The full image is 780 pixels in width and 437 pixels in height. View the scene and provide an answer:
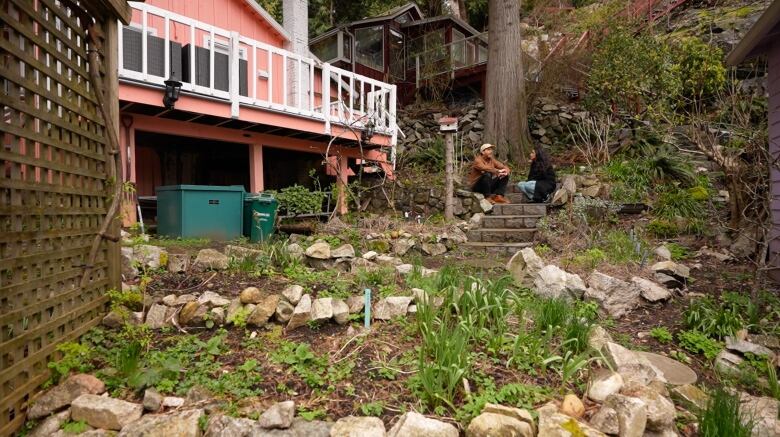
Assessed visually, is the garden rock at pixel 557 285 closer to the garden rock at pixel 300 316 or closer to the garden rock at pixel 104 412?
the garden rock at pixel 300 316

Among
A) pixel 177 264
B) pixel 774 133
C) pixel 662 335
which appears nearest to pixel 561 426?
pixel 662 335

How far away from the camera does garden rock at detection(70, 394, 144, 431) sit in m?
2.06

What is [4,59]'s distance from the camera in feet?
6.73

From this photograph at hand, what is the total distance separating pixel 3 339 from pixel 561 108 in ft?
40.1

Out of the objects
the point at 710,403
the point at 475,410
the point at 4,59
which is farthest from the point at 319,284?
the point at 710,403

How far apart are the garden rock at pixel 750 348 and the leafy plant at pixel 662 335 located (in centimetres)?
37

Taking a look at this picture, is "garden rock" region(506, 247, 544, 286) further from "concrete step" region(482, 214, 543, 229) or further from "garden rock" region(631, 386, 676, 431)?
"concrete step" region(482, 214, 543, 229)

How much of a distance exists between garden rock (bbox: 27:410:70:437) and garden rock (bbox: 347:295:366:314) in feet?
5.41

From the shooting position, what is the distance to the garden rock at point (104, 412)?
2.06 meters

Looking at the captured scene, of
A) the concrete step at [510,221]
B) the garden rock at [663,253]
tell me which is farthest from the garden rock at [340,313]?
the concrete step at [510,221]

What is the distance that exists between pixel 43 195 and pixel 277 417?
66.5 inches

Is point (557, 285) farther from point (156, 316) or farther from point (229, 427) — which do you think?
point (156, 316)

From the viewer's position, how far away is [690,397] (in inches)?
101

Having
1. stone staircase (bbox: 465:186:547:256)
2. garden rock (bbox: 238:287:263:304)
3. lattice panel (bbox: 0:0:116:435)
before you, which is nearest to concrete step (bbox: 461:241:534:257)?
stone staircase (bbox: 465:186:547:256)
